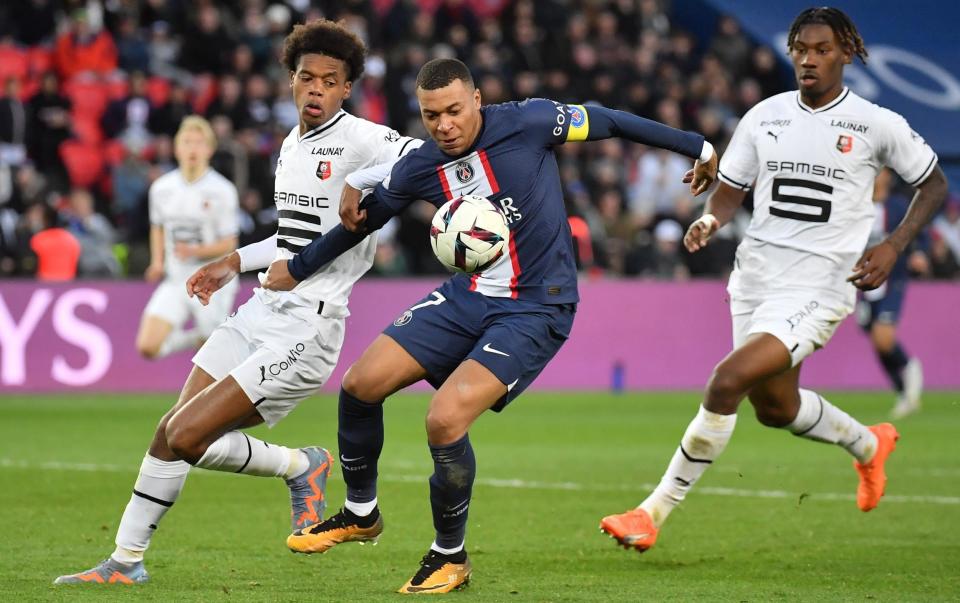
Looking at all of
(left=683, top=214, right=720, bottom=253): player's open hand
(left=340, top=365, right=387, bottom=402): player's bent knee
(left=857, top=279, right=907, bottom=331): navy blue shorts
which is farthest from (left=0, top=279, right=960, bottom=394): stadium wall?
(left=340, top=365, right=387, bottom=402): player's bent knee

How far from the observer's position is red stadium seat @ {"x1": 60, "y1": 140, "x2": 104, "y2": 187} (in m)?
18.4

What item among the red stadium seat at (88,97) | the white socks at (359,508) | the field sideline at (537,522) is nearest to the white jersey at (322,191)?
the white socks at (359,508)

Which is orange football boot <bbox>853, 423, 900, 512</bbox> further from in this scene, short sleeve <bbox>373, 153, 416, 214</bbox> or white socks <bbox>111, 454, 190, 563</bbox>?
white socks <bbox>111, 454, 190, 563</bbox>

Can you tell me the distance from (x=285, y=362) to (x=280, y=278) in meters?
0.37

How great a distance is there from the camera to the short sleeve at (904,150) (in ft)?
24.4

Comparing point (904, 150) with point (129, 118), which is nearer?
point (904, 150)

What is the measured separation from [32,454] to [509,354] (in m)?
6.41

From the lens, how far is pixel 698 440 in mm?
7430

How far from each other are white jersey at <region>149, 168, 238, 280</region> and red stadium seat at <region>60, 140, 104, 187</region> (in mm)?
4992

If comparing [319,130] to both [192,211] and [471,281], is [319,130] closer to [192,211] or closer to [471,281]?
[471,281]

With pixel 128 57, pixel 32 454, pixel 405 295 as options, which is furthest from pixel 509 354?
pixel 128 57

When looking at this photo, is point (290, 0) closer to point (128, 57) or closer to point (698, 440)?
point (128, 57)

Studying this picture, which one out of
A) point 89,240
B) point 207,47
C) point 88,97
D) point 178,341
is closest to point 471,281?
point 178,341

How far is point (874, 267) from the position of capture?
22.9 ft
